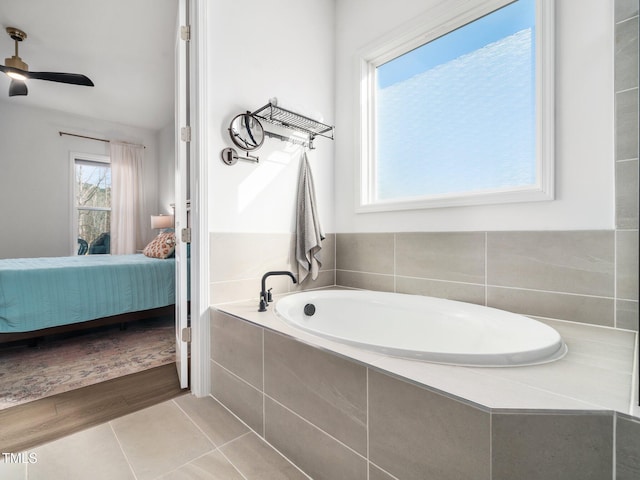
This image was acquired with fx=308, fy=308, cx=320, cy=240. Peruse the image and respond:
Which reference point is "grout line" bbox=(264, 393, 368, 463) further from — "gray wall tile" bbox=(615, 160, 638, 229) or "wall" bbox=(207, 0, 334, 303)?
"gray wall tile" bbox=(615, 160, 638, 229)

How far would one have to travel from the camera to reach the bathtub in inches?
36.4

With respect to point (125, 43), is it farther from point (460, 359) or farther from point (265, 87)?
point (460, 359)

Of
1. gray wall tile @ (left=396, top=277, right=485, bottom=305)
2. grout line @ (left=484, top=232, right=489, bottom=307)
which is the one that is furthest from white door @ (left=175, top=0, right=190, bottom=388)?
grout line @ (left=484, top=232, right=489, bottom=307)

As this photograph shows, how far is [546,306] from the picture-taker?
4.78 ft

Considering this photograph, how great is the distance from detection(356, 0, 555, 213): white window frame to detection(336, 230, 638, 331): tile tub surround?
7.7 inches

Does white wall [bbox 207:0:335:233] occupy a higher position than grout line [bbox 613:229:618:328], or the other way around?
white wall [bbox 207:0:335:233]

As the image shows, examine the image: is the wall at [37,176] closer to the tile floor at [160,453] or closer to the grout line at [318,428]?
the tile floor at [160,453]

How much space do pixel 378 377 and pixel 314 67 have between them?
7.25 ft

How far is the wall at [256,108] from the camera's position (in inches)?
70.0

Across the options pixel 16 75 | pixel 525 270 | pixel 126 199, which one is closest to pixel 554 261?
pixel 525 270

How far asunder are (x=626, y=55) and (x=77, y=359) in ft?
11.8

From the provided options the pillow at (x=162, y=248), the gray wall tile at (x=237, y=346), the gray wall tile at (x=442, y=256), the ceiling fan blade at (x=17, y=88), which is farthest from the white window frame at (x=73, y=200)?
the gray wall tile at (x=442, y=256)

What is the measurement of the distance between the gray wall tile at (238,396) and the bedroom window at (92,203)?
4.21 m

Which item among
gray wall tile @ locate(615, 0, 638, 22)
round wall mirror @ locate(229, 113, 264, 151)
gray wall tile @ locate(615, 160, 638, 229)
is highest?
gray wall tile @ locate(615, 0, 638, 22)
